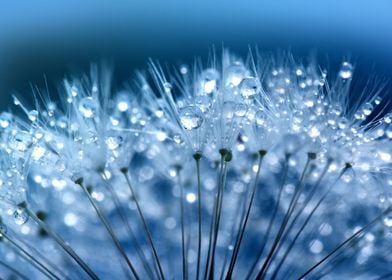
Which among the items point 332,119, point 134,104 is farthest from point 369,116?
point 134,104

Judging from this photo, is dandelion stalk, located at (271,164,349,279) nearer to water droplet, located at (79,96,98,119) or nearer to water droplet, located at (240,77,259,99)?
water droplet, located at (240,77,259,99)

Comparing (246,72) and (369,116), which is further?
(369,116)

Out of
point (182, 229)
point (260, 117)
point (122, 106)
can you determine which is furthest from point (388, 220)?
point (122, 106)

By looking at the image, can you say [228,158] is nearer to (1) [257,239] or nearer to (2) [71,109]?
(1) [257,239]

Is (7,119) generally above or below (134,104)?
below

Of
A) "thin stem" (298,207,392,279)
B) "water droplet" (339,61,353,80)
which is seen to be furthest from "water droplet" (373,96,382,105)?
"thin stem" (298,207,392,279)

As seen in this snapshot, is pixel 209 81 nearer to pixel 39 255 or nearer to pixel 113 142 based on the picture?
pixel 113 142

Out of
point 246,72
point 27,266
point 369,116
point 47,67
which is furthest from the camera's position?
point 47,67

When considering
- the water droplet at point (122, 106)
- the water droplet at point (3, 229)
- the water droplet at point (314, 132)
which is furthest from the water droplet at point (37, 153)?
the water droplet at point (314, 132)
